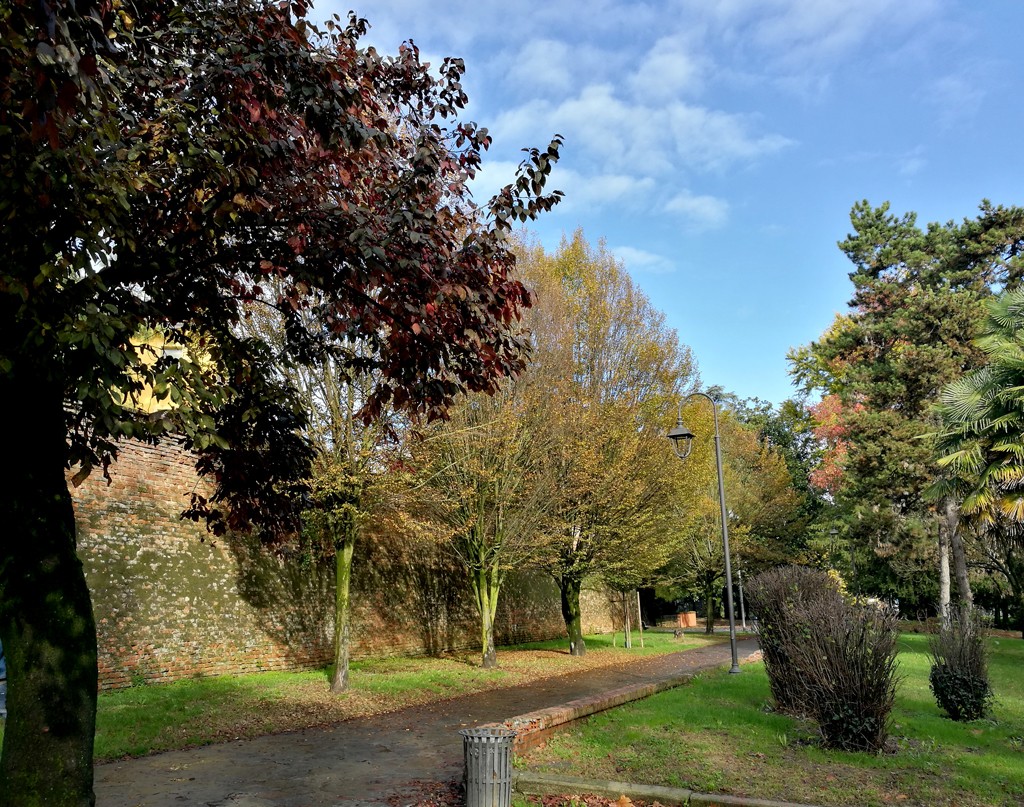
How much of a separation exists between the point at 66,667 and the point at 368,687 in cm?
991

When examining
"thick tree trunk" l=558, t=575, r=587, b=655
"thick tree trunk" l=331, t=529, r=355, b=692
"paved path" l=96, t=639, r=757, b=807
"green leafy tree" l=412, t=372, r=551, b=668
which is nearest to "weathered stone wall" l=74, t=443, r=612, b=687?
"thick tree trunk" l=331, t=529, r=355, b=692

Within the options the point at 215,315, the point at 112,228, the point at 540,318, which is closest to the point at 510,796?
the point at 215,315

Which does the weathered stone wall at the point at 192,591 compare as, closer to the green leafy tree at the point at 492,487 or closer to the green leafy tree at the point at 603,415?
the green leafy tree at the point at 492,487

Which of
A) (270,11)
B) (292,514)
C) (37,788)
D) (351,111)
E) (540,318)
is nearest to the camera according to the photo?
(37,788)

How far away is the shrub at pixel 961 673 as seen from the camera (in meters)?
9.52

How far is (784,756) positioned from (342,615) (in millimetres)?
8503

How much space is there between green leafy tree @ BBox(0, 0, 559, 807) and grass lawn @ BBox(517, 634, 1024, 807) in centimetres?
410

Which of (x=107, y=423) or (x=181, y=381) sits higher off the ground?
(x=181, y=381)

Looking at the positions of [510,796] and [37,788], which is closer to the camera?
[37,788]

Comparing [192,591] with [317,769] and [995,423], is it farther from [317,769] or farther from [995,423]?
[995,423]

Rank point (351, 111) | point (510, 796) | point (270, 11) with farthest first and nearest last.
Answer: point (510, 796) < point (351, 111) < point (270, 11)

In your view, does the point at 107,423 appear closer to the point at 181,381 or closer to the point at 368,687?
the point at 181,381

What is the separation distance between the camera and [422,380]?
564cm

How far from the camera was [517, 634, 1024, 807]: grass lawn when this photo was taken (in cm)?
601
